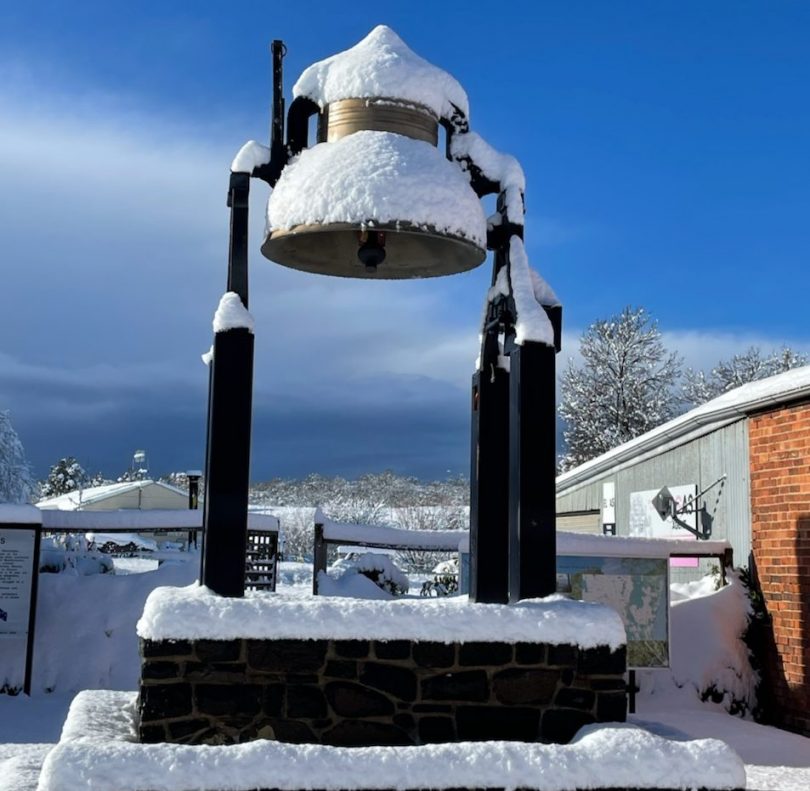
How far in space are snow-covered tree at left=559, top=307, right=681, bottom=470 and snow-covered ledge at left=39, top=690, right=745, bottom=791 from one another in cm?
2873

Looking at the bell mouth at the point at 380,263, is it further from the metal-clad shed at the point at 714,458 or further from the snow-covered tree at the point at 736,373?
the snow-covered tree at the point at 736,373

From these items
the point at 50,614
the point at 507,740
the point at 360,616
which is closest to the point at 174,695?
the point at 360,616

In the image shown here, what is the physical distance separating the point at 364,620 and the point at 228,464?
43.9 inches

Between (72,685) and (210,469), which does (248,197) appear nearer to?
(210,469)

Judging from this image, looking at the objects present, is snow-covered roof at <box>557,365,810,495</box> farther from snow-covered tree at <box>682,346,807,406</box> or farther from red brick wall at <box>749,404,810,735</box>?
snow-covered tree at <box>682,346,807,406</box>

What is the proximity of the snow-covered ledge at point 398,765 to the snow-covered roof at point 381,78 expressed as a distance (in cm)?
352

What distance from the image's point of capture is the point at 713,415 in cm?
1181

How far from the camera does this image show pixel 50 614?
11.4 meters

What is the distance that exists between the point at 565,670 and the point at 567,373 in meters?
30.2

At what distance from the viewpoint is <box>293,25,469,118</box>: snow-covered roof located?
5758 millimetres

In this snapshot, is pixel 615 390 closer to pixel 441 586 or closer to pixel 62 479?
pixel 441 586

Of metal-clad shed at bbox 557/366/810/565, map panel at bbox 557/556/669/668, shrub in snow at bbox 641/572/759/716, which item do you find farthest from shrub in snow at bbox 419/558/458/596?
shrub in snow at bbox 641/572/759/716

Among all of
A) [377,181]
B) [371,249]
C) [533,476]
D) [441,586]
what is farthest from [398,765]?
[441,586]

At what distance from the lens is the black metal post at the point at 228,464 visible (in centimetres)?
546
